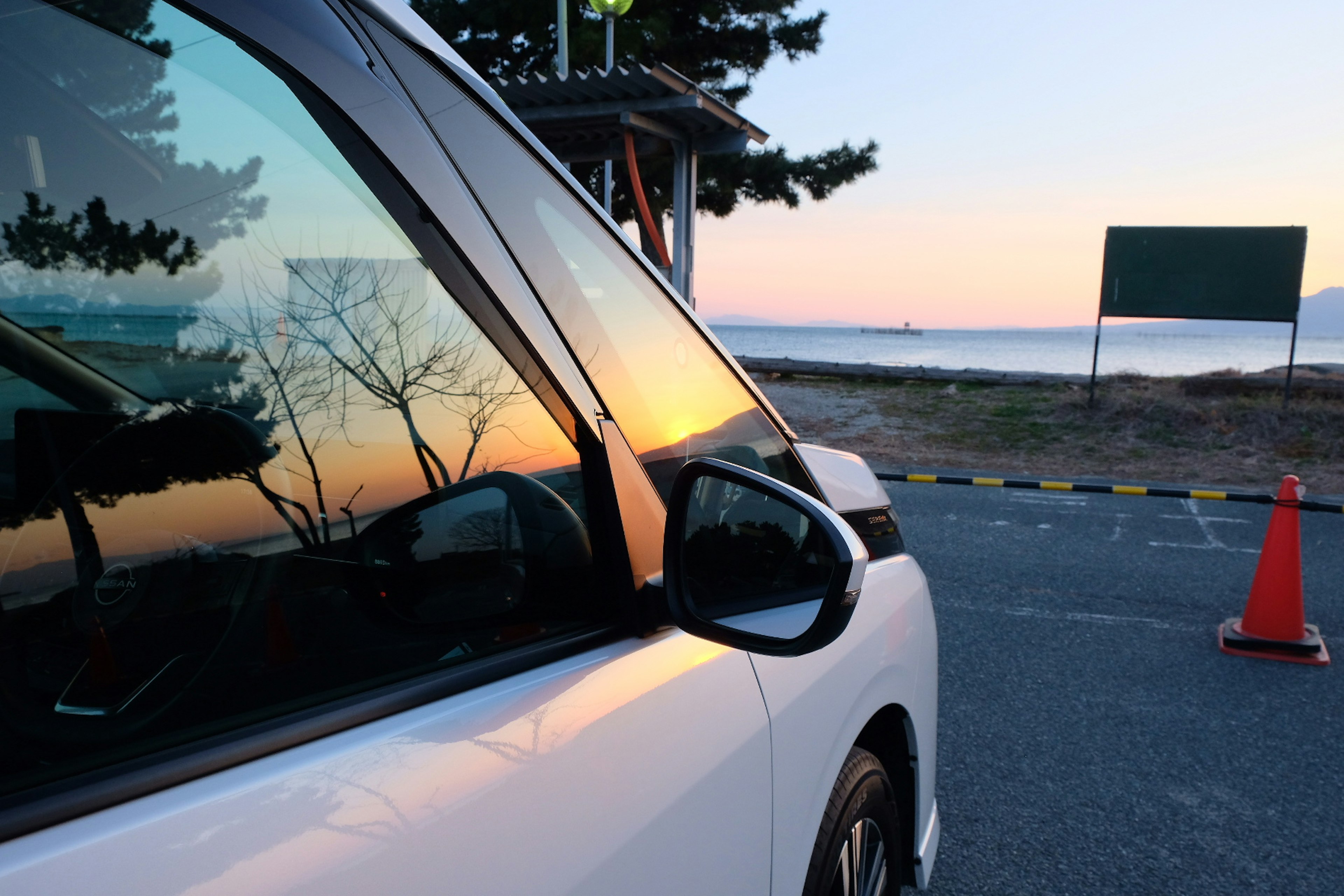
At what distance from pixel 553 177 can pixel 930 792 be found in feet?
6.14

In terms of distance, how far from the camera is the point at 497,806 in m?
0.94

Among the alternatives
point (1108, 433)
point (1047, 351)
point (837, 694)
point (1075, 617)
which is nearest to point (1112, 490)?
point (1075, 617)

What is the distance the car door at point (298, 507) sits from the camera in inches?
33.8

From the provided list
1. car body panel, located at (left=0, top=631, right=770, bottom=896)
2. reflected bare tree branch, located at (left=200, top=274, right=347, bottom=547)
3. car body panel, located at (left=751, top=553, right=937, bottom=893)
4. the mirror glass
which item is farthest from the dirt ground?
reflected bare tree branch, located at (left=200, top=274, right=347, bottom=547)

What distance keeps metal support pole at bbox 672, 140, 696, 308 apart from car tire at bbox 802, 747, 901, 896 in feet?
16.2

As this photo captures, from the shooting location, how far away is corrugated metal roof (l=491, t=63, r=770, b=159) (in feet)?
18.2

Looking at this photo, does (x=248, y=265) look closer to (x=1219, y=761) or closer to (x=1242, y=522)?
(x=1219, y=761)

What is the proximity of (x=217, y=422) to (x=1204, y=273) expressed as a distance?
15.1 meters

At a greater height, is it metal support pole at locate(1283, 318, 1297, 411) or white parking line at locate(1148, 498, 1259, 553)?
metal support pole at locate(1283, 318, 1297, 411)

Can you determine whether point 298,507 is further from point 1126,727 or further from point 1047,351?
point 1047,351

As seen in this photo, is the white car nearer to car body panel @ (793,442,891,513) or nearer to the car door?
the car door

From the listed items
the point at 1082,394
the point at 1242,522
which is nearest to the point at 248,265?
the point at 1242,522

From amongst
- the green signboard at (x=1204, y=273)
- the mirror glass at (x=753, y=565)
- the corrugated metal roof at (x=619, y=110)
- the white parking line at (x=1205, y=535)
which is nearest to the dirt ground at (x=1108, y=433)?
the green signboard at (x=1204, y=273)

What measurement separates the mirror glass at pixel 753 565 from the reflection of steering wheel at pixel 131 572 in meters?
0.55
